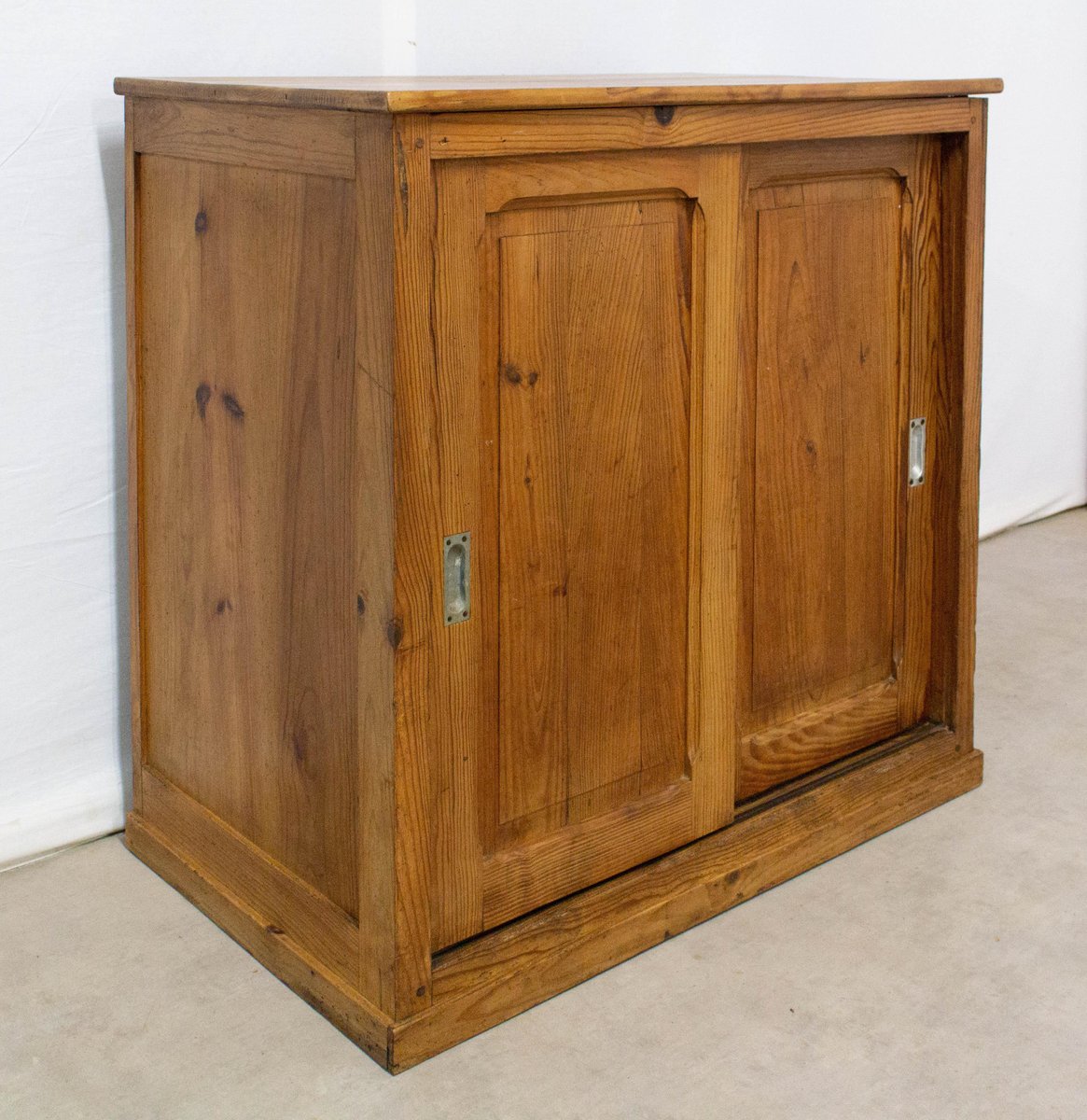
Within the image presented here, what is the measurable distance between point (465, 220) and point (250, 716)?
0.79m

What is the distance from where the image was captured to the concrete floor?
1858 mm

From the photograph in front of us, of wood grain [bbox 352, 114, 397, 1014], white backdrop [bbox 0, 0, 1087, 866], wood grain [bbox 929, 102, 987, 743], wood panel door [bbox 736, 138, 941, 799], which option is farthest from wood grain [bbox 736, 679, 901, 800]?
white backdrop [bbox 0, 0, 1087, 866]

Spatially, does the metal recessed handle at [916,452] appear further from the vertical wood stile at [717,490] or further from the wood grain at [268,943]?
the wood grain at [268,943]

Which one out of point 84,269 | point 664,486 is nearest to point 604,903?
point 664,486

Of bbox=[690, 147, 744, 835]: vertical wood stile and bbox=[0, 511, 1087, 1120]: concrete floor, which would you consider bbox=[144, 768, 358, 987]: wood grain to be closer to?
bbox=[0, 511, 1087, 1120]: concrete floor

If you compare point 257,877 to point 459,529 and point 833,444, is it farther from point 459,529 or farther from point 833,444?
point 833,444

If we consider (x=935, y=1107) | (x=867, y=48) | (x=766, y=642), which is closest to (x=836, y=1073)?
(x=935, y=1107)

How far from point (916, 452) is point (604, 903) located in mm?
963

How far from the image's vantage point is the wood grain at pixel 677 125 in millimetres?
1753

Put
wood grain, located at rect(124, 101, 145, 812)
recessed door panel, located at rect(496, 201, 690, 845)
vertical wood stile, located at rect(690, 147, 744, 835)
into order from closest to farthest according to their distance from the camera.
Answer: recessed door panel, located at rect(496, 201, 690, 845) → vertical wood stile, located at rect(690, 147, 744, 835) → wood grain, located at rect(124, 101, 145, 812)

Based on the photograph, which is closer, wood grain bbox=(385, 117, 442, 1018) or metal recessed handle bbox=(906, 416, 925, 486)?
wood grain bbox=(385, 117, 442, 1018)

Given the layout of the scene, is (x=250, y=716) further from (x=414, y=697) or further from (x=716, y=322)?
(x=716, y=322)

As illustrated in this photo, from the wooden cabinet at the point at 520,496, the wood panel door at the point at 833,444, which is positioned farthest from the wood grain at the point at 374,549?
the wood panel door at the point at 833,444

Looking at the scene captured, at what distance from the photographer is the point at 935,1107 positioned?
6.04ft
